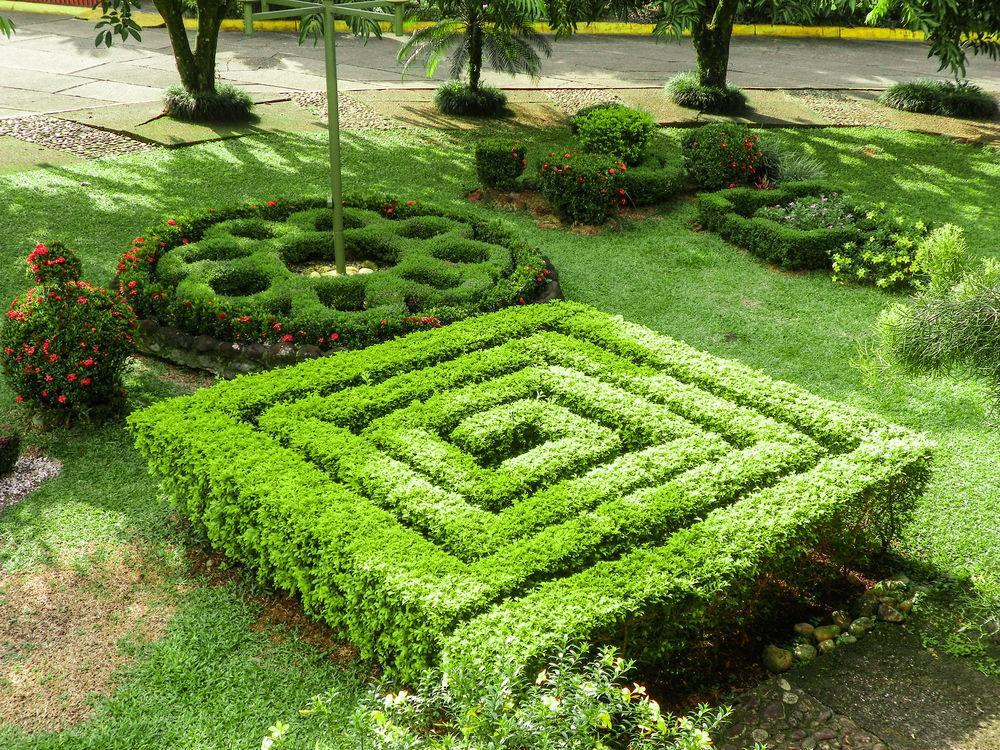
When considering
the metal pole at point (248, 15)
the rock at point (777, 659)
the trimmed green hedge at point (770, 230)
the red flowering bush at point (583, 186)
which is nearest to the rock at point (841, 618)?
the rock at point (777, 659)

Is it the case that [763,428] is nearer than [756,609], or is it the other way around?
[756,609]

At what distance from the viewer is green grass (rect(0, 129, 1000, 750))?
15.8ft

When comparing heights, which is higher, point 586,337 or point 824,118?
point 824,118

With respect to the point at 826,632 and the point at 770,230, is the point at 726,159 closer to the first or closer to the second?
the point at 770,230

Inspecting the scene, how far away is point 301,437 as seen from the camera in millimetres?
5664

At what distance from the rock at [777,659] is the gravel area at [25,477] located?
4.70 meters

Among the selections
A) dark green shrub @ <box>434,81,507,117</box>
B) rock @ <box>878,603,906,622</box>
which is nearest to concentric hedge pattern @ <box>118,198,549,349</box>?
rock @ <box>878,603,906,622</box>

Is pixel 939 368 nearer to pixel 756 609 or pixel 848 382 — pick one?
pixel 756 609

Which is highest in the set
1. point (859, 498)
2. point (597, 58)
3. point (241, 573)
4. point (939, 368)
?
point (597, 58)

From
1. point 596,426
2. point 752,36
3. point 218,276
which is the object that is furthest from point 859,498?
point 752,36

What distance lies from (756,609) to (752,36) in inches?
797

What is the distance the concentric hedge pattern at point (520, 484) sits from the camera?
14.7 feet

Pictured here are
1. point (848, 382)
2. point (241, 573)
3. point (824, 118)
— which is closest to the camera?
point (241, 573)

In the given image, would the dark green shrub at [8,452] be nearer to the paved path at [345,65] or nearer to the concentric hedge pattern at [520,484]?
the concentric hedge pattern at [520,484]
